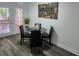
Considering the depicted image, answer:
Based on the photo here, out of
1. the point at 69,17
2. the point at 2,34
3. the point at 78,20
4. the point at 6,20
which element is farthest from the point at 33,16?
the point at 78,20

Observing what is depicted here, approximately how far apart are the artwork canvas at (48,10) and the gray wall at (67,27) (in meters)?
0.23

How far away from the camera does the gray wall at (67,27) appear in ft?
13.4

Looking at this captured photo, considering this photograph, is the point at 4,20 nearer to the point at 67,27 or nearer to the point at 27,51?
the point at 27,51

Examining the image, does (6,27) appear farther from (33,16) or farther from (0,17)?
(33,16)

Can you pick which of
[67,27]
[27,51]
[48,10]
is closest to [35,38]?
[27,51]

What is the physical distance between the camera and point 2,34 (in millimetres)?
6617

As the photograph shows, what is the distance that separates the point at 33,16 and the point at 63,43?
3090 millimetres

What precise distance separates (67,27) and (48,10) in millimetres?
1602

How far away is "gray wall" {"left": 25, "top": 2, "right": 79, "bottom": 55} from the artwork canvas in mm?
231

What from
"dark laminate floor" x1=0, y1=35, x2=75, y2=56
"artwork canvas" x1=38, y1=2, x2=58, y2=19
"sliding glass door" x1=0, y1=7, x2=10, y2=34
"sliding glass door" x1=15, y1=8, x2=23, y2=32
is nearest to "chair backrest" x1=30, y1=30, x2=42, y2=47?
"dark laminate floor" x1=0, y1=35, x2=75, y2=56

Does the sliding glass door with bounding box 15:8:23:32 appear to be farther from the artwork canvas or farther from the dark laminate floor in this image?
the dark laminate floor

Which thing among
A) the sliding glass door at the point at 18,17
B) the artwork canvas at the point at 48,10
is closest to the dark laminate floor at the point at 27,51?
the artwork canvas at the point at 48,10

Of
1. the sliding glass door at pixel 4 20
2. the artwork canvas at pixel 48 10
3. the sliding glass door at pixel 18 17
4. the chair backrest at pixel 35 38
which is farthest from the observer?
the sliding glass door at pixel 18 17

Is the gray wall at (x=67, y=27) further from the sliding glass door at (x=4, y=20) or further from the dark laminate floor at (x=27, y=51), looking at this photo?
the sliding glass door at (x=4, y=20)
